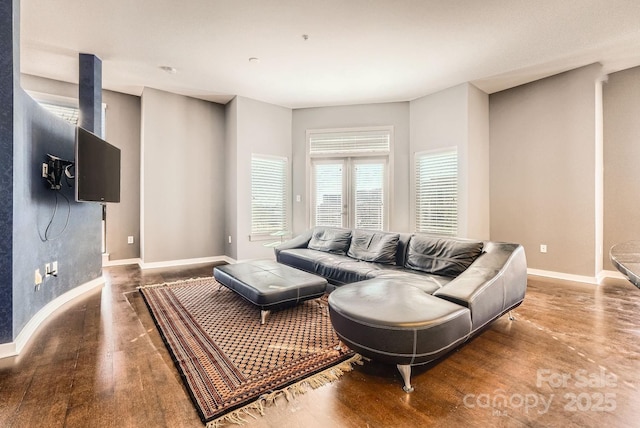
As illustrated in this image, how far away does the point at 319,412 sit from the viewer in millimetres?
1488

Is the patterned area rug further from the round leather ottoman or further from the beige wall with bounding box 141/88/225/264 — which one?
the beige wall with bounding box 141/88/225/264

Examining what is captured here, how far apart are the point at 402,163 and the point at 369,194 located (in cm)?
83

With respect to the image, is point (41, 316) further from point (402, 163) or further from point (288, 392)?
point (402, 163)

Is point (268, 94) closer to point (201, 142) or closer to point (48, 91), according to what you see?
point (201, 142)

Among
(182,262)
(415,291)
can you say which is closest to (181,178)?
(182,262)

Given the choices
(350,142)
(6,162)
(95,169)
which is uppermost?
(350,142)

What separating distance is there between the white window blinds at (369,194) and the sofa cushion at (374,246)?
1.64 metres

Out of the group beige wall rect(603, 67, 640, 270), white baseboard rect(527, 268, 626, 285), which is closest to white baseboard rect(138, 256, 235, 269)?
white baseboard rect(527, 268, 626, 285)

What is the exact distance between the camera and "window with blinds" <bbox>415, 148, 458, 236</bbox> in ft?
15.5

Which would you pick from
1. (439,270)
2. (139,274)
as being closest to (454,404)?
(439,270)

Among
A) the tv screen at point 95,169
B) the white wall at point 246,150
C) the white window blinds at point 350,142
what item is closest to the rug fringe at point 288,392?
the tv screen at point 95,169

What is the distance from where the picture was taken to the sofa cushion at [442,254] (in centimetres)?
270

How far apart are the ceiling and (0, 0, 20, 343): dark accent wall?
3.01ft

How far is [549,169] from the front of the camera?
14.4 ft
